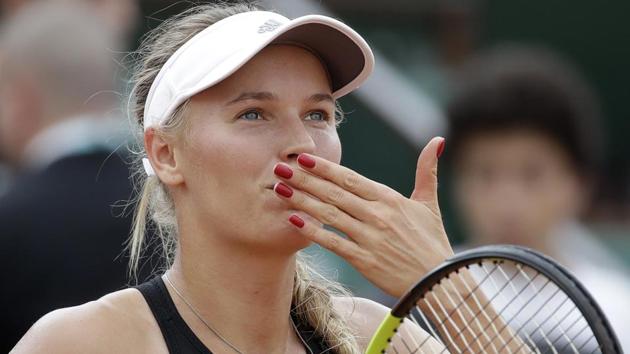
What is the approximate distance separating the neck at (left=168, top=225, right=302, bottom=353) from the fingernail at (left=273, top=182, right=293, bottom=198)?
0.21 metres

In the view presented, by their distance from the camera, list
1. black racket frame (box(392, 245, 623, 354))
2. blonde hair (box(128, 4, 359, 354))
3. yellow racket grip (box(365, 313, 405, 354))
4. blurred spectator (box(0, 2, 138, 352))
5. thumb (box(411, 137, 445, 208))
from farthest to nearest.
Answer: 1. blurred spectator (box(0, 2, 138, 352))
2. blonde hair (box(128, 4, 359, 354))
3. thumb (box(411, 137, 445, 208))
4. yellow racket grip (box(365, 313, 405, 354))
5. black racket frame (box(392, 245, 623, 354))

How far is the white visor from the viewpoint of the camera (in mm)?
3239

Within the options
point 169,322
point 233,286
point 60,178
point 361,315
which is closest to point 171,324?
point 169,322

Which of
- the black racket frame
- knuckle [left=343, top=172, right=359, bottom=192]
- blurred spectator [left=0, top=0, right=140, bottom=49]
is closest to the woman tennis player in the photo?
knuckle [left=343, top=172, right=359, bottom=192]

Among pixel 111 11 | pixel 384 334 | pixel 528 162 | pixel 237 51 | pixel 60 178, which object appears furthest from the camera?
pixel 111 11

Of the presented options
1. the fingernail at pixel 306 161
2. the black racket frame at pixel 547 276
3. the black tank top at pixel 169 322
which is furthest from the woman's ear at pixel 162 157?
the black racket frame at pixel 547 276

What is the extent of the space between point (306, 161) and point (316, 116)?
0.26 meters

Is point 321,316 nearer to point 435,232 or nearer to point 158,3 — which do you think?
point 435,232

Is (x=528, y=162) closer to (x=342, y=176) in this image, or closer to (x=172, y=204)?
(x=172, y=204)

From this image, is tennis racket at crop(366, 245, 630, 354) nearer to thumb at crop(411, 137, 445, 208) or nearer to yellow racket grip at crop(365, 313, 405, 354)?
yellow racket grip at crop(365, 313, 405, 354)

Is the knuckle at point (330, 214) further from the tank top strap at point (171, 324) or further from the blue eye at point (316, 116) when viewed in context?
the tank top strap at point (171, 324)

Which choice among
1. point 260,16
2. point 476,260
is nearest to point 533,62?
point 260,16

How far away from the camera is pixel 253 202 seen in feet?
10.5

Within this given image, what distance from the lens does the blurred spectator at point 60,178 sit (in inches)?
179
